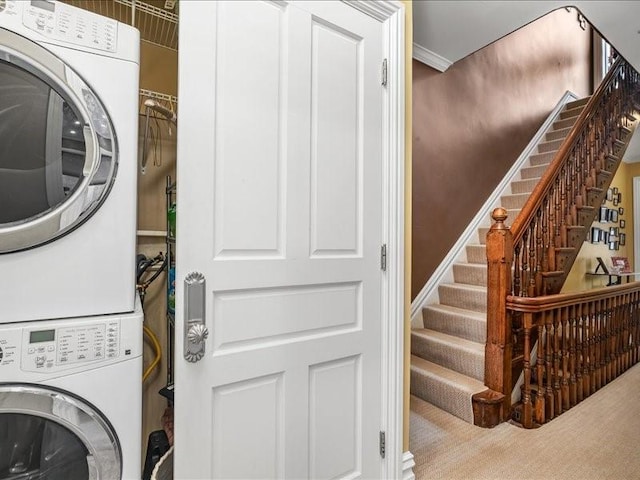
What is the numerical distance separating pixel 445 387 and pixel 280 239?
1827 millimetres

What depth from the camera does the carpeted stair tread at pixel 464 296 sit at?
3.03 meters

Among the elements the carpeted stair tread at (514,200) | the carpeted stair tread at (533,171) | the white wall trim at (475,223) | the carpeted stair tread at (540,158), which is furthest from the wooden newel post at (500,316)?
the carpeted stair tread at (540,158)

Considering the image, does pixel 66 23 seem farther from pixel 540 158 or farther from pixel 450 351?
pixel 540 158

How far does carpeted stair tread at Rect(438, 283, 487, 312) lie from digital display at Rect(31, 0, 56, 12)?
10.2 feet

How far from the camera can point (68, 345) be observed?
95cm

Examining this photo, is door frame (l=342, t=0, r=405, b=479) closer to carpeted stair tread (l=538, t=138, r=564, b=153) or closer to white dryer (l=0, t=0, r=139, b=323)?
white dryer (l=0, t=0, r=139, b=323)

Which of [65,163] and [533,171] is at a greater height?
[533,171]

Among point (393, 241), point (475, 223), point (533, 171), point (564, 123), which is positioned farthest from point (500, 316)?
point (564, 123)

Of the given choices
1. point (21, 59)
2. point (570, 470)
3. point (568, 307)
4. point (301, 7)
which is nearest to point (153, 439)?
point (21, 59)

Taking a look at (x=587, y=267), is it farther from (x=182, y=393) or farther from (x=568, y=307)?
(x=182, y=393)

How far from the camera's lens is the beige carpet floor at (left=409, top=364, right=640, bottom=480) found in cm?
178

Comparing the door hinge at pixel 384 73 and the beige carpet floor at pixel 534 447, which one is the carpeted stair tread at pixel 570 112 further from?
the door hinge at pixel 384 73

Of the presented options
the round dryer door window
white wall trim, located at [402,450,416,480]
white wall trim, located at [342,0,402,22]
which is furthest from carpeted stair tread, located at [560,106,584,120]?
the round dryer door window

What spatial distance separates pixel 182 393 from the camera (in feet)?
3.58
